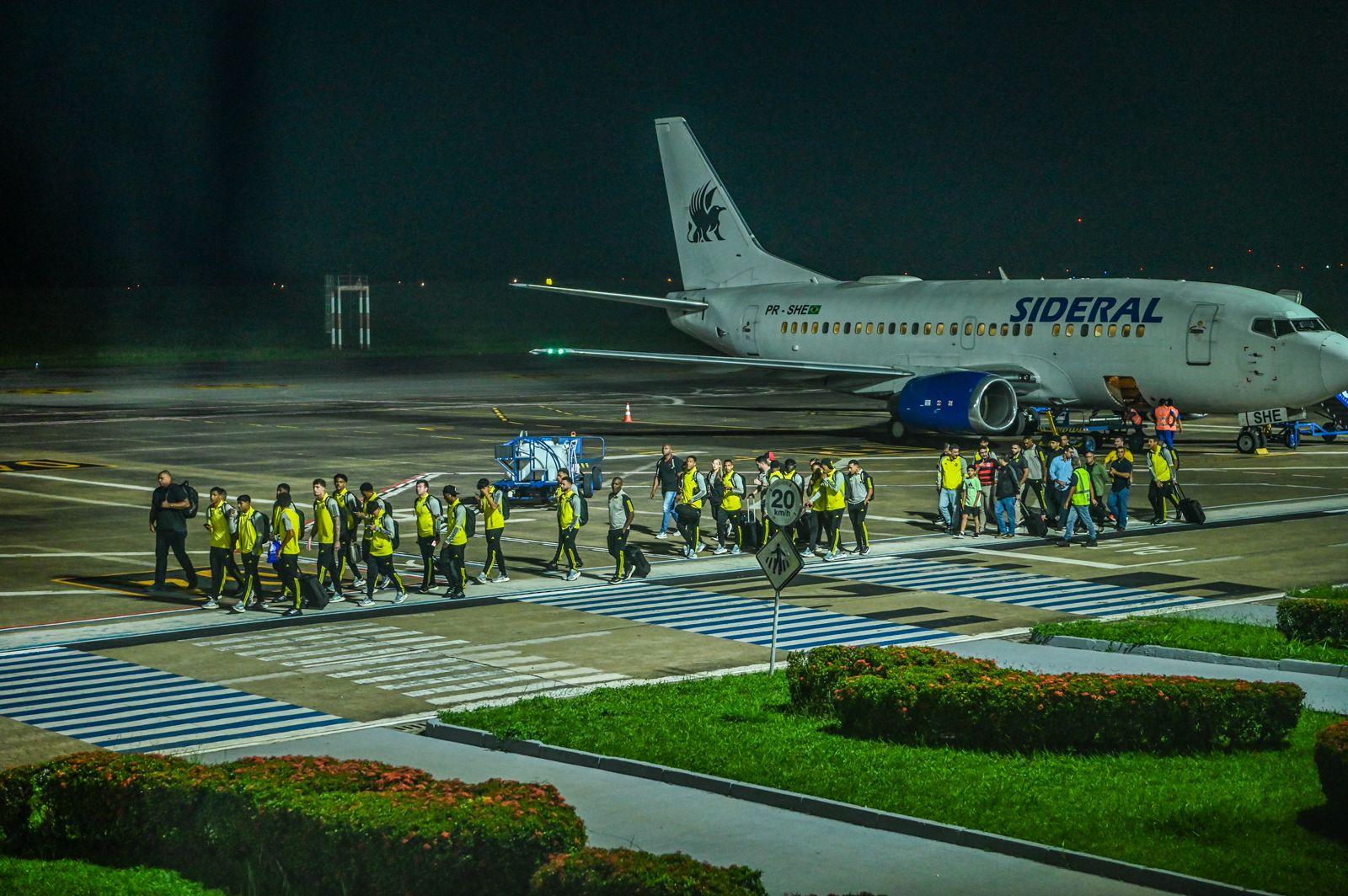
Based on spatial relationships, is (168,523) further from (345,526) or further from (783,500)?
(783,500)

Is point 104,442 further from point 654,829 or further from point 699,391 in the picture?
point 654,829

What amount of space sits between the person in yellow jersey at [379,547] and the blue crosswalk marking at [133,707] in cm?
487

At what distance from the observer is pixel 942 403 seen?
156ft

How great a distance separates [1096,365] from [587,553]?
23.0m

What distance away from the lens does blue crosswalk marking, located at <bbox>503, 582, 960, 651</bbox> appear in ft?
72.2

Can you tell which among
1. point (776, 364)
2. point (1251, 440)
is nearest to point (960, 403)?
point (776, 364)

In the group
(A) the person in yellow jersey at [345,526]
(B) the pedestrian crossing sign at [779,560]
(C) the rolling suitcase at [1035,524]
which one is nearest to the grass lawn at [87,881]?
(B) the pedestrian crossing sign at [779,560]

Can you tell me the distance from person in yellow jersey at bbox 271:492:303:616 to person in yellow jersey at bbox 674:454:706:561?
7.68m

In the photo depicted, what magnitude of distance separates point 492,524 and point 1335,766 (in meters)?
15.7

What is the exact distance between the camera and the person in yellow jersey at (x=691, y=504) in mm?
28688

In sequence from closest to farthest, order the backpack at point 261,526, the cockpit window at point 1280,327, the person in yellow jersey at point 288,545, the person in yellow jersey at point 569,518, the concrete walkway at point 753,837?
1. the concrete walkway at point 753,837
2. the person in yellow jersey at point 288,545
3. the backpack at point 261,526
4. the person in yellow jersey at point 569,518
5. the cockpit window at point 1280,327

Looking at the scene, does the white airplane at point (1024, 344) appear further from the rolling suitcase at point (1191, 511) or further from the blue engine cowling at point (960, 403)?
the rolling suitcase at point (1191, 511)

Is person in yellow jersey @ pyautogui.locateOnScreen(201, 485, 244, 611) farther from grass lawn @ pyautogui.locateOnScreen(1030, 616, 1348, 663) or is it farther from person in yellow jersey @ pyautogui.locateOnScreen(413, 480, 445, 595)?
grass lawn @ pyautogui.locateOnScreen(1030, 616, 1348, 663)

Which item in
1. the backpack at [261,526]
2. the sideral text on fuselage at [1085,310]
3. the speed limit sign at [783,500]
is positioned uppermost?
the sideral text on fuselage at [1085,310]
